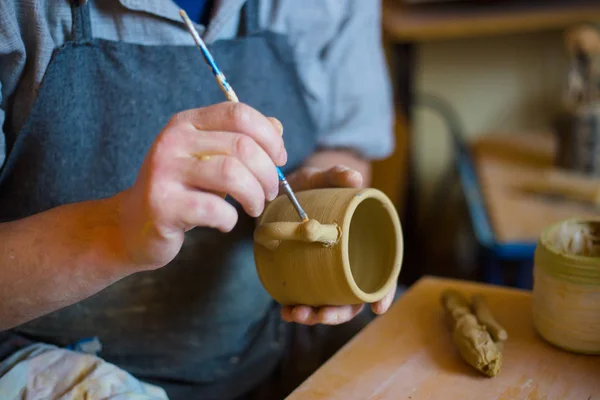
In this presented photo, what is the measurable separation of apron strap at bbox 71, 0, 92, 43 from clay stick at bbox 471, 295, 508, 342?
1.99ft

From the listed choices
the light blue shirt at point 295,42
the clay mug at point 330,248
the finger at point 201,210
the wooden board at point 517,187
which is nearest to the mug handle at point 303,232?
the clay mug at point 330,248

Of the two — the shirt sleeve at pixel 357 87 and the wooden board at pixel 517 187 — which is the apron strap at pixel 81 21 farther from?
the wooden board at pixel 517 187

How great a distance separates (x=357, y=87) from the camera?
3.84 feet

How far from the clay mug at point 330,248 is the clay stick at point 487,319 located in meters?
0.13

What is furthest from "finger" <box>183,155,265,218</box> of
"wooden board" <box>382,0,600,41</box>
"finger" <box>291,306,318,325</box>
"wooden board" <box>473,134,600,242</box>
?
"wooden board" <box>382,0,600,41</box>

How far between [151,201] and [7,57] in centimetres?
37

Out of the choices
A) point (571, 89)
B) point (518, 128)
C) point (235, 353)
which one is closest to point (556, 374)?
point (235, 353)

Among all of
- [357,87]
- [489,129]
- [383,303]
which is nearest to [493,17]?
[489,129]

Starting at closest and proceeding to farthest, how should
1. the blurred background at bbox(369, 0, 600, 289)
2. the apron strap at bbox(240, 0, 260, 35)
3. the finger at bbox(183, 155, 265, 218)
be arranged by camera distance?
the finger at bbox(183, 155, 265, 218) → the apron strap at bbox(240, 0, 260, 35) → the blurred background at bbox(369, 0, 600, 289)

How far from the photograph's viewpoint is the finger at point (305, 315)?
755 mm

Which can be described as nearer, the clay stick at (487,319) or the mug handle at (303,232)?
the mug handle at (303,232)

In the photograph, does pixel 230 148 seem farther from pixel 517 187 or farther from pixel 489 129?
pixel 489 129

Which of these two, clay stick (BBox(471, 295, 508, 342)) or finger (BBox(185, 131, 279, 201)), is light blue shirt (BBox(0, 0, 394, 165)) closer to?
finger (BBox(185, 131, 279, 201))

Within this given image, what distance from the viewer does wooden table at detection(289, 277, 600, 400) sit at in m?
0.68
